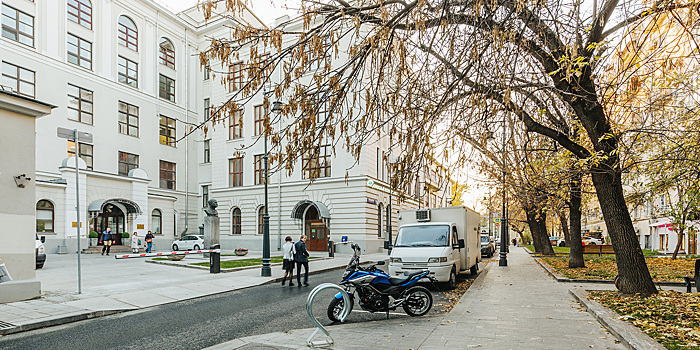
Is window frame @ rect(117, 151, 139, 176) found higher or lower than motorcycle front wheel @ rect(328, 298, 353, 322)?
higher

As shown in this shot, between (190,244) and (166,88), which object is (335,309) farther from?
(166,88)

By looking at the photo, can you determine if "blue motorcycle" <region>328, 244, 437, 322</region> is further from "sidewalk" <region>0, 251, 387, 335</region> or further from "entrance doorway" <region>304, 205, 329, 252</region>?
"entrance doorway" <region>304, 205, 329, 252</region>

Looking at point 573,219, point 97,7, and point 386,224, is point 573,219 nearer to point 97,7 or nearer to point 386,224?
point 386,224

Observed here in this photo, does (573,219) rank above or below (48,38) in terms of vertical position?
below

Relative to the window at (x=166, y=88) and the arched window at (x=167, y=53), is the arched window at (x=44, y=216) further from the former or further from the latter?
the arched window at (x=167, y=53)

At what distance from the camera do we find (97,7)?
126 ft

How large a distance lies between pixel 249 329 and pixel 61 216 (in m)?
30.3

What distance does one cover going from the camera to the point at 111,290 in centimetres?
1354

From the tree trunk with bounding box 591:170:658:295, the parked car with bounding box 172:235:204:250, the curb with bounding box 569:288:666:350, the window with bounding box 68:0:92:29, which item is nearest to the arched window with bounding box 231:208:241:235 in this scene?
the parked car with bounding box 172:235:204:250

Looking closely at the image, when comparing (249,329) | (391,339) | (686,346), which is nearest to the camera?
(686,346)

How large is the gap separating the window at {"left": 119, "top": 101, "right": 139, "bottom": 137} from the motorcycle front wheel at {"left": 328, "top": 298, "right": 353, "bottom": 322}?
1486 inches

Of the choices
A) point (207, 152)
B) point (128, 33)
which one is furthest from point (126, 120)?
point (207, 152)

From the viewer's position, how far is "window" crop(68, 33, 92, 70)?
36.4 meters

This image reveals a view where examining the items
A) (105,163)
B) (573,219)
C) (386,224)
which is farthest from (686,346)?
(105,163)
